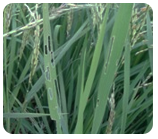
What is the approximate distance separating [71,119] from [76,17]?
357 mm

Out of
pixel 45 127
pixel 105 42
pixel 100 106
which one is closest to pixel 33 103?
pixel 45 127

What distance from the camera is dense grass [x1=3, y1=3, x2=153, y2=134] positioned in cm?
50

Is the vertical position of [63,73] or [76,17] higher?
[76,17]

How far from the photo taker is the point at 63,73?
0.87 m

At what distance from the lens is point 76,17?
975 millimetres

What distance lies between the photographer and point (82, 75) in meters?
0.56

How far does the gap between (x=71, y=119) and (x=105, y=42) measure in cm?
21

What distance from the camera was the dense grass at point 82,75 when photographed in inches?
19.7

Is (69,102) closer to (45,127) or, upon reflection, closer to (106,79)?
(45,127)
